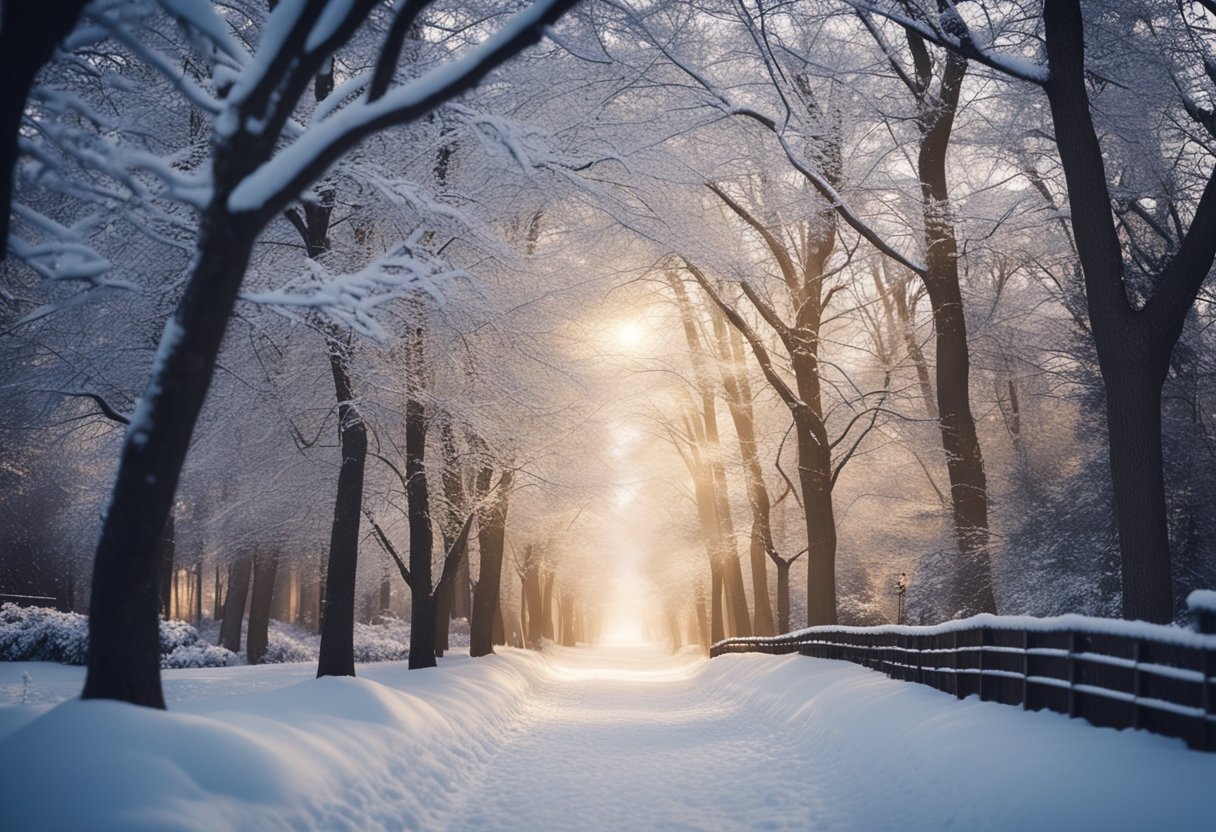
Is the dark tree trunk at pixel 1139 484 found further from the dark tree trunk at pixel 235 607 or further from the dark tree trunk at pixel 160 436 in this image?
the dark tree trunk at pixel 235 607

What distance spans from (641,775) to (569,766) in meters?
1.06

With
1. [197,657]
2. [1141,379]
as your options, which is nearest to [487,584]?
[197,657]

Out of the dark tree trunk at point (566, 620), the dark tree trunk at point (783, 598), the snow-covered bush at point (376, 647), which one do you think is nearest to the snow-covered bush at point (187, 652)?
the snow-covered bush at point (376, 647)

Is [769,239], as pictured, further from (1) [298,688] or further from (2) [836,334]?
(1) [298,688]

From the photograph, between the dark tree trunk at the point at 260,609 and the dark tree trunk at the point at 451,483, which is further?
the dark tree trunk at the point at 260,609

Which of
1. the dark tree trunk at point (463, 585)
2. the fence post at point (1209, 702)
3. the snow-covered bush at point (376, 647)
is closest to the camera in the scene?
the fence post at point (1209, 702)

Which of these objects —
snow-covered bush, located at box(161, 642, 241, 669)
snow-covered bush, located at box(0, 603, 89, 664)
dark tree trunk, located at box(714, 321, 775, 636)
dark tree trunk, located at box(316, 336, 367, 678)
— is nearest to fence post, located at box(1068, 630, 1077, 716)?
dark tree trunk, located at box(316, 336, 367, 678)

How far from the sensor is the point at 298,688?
1096cm

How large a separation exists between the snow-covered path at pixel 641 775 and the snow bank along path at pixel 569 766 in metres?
0.04

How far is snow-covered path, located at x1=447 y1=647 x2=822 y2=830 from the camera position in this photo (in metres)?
7.73

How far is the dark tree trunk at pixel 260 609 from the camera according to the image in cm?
2650

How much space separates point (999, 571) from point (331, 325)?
21.0m

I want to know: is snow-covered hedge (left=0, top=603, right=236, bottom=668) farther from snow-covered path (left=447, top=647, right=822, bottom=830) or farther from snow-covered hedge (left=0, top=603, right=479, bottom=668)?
snow-covered path (left=447, top=647, right=822, bottom=830)

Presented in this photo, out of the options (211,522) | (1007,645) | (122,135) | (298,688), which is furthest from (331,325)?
Answer: (211,522)
